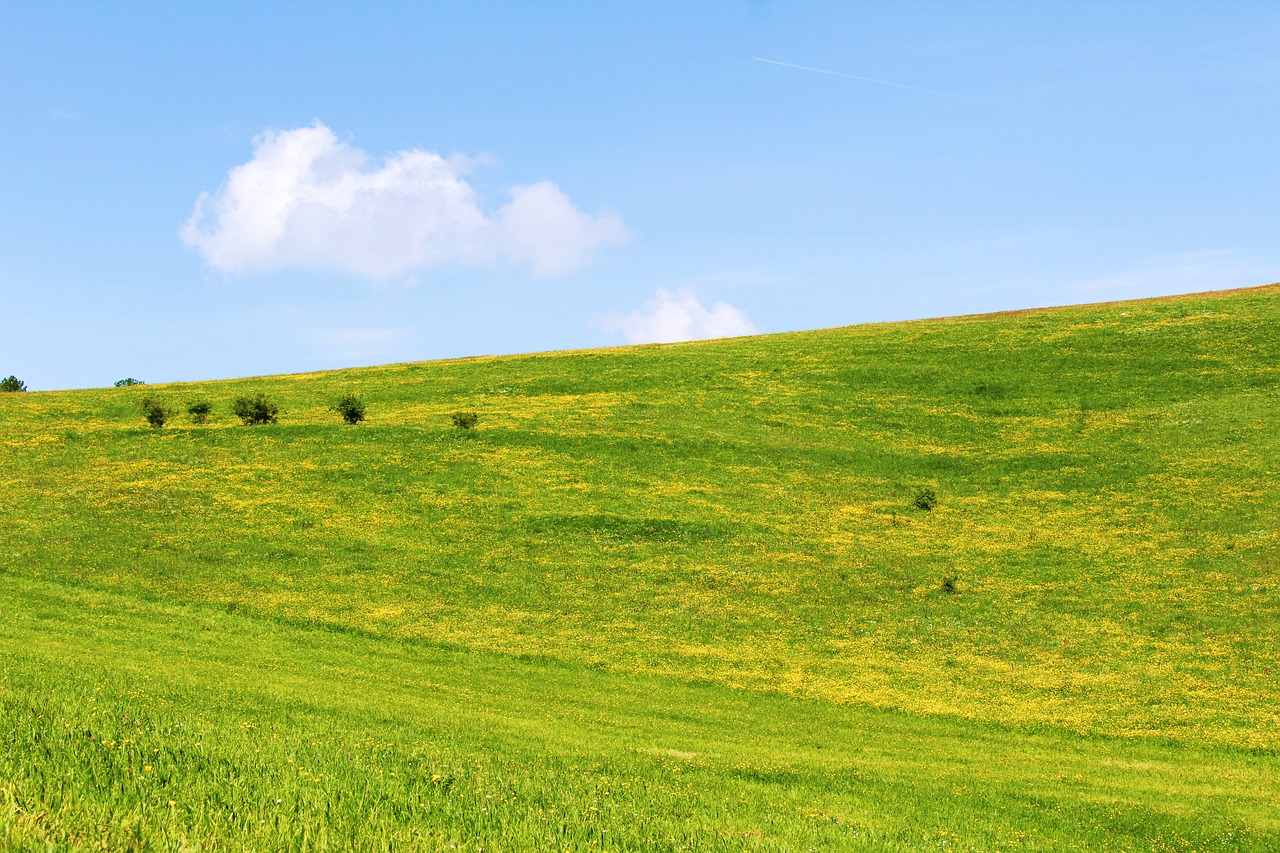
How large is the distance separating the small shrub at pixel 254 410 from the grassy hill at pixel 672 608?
155 inches

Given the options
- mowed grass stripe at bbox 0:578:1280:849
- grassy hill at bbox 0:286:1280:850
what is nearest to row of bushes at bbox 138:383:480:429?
grassy hill at bbox 0:286:1280:850

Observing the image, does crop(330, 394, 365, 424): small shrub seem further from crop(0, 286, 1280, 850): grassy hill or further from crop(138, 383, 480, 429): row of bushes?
crop(0, 286, 1280, 850): grassy hill

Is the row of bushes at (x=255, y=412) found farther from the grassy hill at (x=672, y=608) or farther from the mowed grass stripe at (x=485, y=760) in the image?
the mowed grass stripe at (x=485, y=760)

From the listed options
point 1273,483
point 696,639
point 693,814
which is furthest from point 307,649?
point 1273,483

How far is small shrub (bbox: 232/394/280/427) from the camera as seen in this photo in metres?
67.6

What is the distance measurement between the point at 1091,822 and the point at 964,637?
20103 mm

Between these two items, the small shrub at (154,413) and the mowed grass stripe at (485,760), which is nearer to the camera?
the mowed grass stripe at (485,760)

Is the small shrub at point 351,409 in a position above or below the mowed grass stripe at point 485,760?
above

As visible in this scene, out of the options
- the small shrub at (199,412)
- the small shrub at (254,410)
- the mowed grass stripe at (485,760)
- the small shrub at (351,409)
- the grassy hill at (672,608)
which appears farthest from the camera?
the small shrub at (199,412)

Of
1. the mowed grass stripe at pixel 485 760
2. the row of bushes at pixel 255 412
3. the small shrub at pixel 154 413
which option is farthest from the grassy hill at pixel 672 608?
the row of bushes at pixel 255 412

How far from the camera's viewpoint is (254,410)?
222 ft

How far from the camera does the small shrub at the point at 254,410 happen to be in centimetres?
6756

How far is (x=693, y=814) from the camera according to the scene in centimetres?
1335

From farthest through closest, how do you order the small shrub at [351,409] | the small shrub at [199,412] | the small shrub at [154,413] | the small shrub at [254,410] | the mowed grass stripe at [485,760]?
the small shrub at [199,412], the small shrub at [351,409], the small shrub at [254,410], the small shrub at [154,413], the mowed grass stripe at [485,760]
